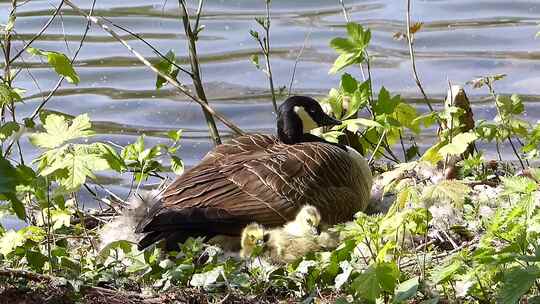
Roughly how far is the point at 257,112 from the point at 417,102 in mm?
1545

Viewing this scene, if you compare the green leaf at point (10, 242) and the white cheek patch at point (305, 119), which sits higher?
the white cheek patch at point (305, 119)

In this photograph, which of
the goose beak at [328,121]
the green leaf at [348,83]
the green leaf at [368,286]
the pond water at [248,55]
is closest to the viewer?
the green leaf at [368,286]

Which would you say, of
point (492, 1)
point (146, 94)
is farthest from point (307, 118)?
point (492, 1)

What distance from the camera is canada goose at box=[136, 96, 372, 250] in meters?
6.43

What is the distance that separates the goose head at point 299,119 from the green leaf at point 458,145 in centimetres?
123

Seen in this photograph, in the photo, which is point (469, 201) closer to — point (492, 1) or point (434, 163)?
point (434, 163)

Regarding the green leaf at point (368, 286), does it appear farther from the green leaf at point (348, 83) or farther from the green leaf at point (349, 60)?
the green leaf at point (348, 83)

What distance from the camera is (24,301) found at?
496 cm

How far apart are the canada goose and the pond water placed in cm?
281

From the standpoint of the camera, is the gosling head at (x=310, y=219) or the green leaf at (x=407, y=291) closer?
the green leaf at (x=407, y=291)

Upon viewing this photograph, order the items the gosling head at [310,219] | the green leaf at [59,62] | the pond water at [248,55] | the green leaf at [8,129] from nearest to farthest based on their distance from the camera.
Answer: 1. the green leaf at [8,129]
2. the gosling head at [310,219]
3. the green leaf at [59,62]
4. the pond water at [248,55]

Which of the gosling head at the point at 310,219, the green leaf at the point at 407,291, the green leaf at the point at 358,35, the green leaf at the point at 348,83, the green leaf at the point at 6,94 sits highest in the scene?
the green leaf at the point at 358,35

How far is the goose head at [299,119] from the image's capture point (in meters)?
7.62

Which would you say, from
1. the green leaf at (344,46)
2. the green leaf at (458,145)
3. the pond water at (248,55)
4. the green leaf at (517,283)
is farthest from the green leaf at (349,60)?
the pond water at (248,55)
